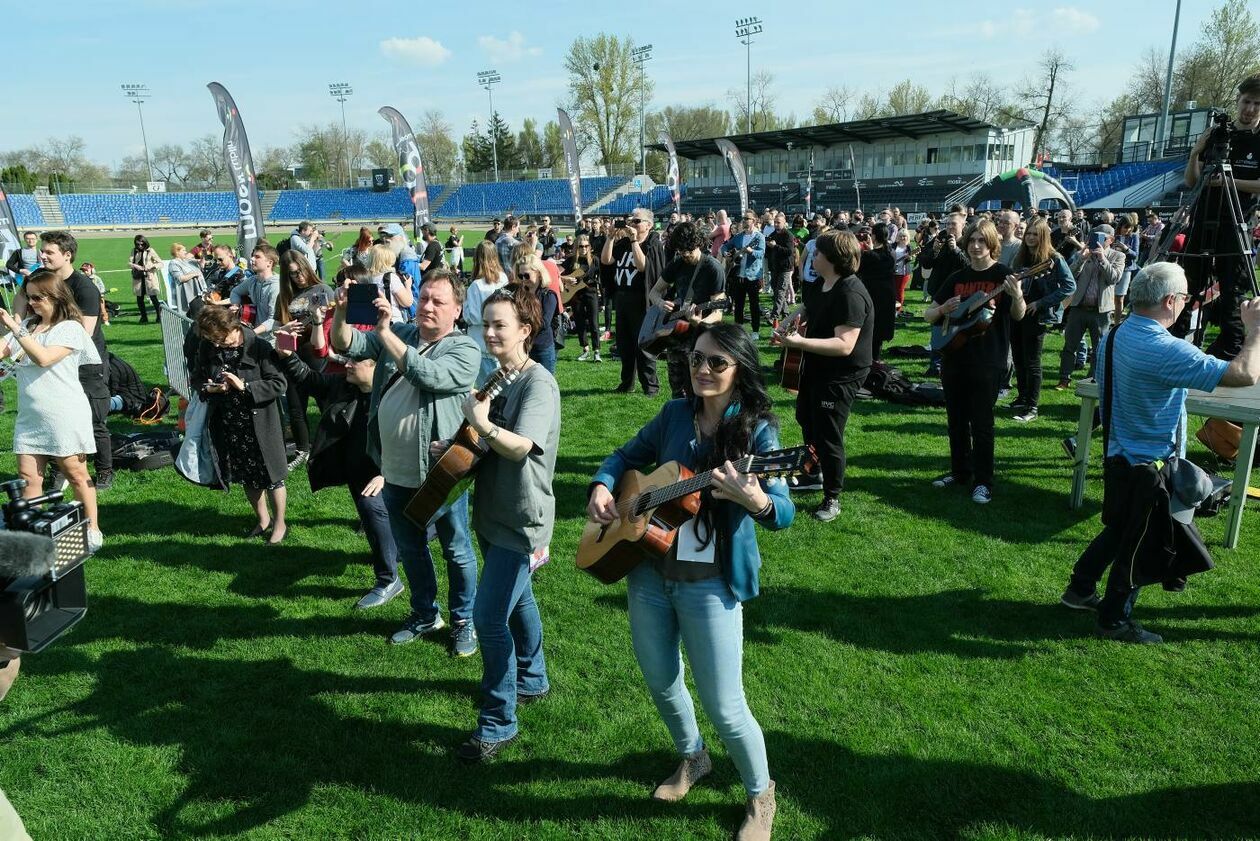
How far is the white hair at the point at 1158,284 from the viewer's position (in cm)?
375

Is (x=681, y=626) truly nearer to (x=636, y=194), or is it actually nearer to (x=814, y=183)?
(x=814, y=183)

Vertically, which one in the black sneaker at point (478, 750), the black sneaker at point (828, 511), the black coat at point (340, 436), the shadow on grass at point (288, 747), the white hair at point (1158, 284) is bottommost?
the shadow on grass at point (288, 747)

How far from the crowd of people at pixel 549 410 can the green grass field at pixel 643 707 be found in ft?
0.80

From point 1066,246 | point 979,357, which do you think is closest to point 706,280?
point 979,357

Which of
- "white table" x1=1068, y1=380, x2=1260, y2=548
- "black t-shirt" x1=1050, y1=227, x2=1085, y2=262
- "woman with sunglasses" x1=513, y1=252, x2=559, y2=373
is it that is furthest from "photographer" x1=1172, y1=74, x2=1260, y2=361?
"woman with sunglasses" x1=513, y1=252, x2=559, y2=373

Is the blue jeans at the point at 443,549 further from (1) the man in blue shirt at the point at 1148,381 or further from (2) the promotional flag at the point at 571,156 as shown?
(2) the promotional flag at the point at 571,156

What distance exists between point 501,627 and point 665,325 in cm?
457

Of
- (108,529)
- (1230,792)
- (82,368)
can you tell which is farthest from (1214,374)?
(82,368)

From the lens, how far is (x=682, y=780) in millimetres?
3250

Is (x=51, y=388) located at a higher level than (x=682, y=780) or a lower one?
higher

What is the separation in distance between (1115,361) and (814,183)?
55.3 m

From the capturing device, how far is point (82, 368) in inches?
274

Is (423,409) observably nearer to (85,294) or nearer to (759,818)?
(759,818)

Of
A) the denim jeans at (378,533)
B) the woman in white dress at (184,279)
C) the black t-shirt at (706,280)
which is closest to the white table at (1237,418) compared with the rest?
the black t-shirt at (706,280)
